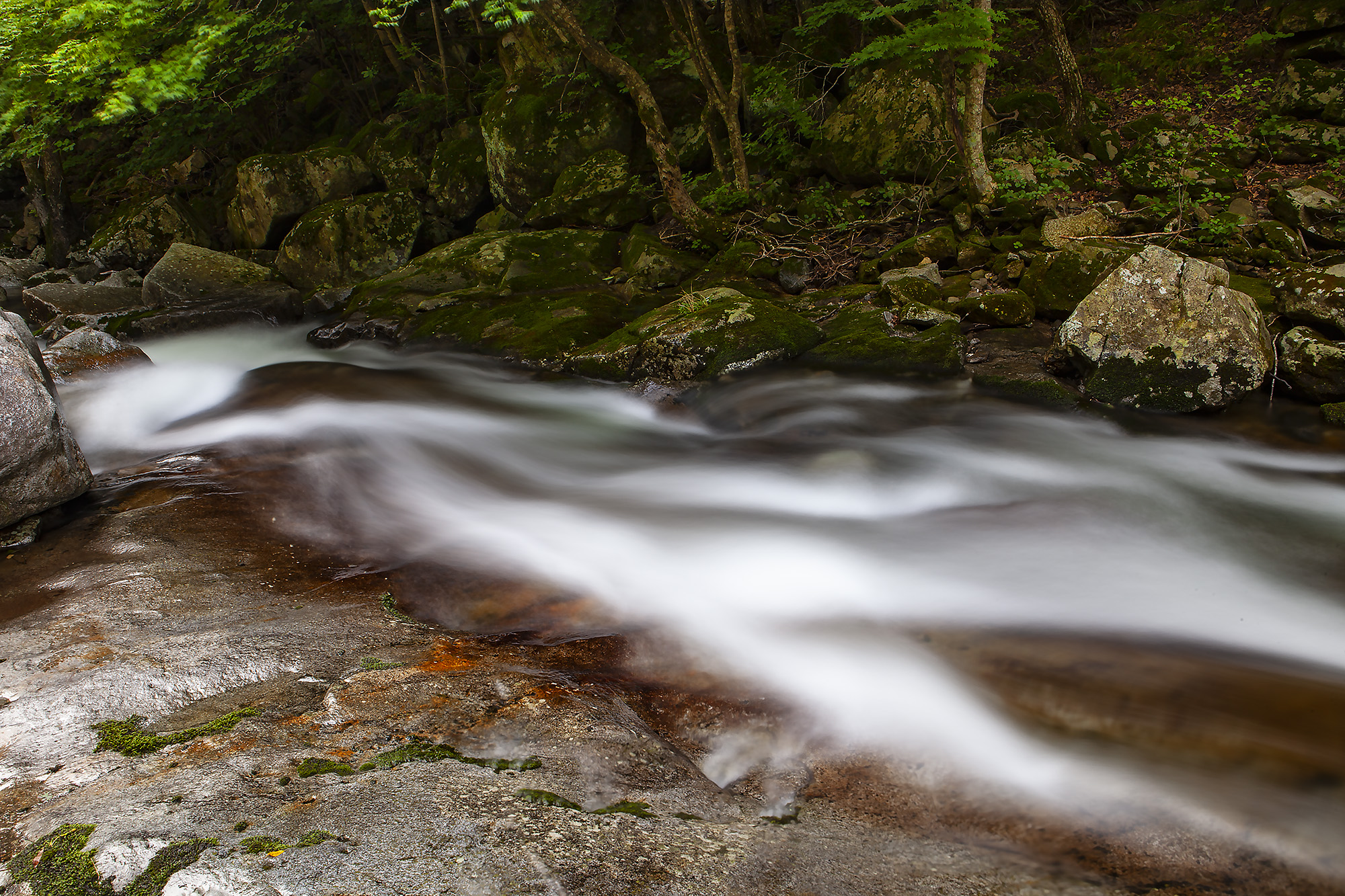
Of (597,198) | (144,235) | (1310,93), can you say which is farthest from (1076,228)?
(144,235)

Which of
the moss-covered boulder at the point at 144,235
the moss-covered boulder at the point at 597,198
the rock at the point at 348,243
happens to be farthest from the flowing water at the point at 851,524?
the moss-covered boulder at the point at 144,235

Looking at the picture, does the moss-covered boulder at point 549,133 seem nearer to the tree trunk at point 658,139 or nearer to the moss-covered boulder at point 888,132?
the tree trunk at point 658,139

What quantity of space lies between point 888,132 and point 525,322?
243 inches

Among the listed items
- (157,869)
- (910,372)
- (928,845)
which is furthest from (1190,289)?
(157,869)

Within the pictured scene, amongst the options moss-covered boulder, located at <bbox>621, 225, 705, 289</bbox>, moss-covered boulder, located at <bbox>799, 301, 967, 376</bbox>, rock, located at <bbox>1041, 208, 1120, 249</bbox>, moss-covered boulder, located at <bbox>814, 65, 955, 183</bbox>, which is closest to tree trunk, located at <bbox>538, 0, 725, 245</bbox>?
moss-covered boulder, located at <bbox>621, 225, 705, 289</bbox>

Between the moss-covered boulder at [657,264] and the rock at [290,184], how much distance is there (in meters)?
9.13

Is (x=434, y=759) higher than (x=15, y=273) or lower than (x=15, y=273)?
lower

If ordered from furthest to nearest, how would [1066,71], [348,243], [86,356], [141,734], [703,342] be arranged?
[348,243] → [1066,71] → [86,356] → [703,342] → [141,734]

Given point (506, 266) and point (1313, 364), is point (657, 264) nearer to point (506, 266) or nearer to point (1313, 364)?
point (506, 266)

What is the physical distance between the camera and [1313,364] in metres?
5.98

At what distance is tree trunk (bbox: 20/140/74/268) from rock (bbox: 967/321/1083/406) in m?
21.2

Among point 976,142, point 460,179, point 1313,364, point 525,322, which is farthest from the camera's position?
point 460,179

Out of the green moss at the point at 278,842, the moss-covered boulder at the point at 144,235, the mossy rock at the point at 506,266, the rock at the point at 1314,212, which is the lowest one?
the green moss at the point at 278,842

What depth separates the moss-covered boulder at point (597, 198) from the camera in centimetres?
1290
